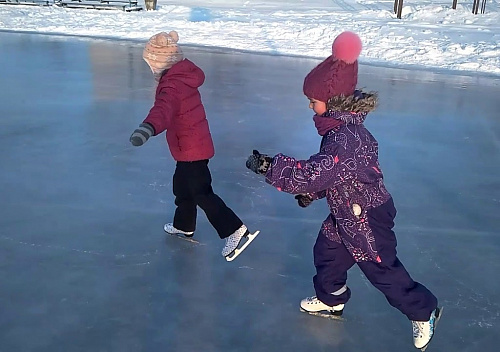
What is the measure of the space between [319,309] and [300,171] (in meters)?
0.78

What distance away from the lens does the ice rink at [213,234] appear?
249cm

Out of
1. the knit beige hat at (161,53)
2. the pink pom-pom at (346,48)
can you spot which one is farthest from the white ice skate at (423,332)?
the knit beige hat at (161,53)

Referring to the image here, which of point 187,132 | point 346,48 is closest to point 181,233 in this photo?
point 187,132

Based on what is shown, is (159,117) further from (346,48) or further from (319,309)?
(319,309)

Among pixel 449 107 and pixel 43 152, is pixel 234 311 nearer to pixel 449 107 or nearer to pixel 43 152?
pixel 43 152

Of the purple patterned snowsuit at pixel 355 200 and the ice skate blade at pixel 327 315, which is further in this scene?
the ice skate blade at pixel 327 315

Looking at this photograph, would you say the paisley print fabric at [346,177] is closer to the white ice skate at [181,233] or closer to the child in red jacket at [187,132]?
the child in red jacket at [187,132]

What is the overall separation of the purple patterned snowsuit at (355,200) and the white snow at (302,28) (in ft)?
28.2

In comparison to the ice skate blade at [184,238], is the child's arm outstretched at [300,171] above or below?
above

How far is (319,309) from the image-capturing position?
8.64 ft

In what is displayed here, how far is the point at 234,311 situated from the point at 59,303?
0.74 meters

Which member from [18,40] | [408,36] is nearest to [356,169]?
[18,40]

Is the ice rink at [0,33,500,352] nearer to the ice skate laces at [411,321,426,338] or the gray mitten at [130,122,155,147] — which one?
the ice skate laces at [411,321,426,338]

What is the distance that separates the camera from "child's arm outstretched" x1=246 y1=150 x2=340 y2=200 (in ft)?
6.97
